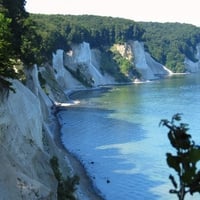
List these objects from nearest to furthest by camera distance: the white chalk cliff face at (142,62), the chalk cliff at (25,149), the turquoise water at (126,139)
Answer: the chalk cliff at (25,149)
the turquoise water at (126,139)
the white chalk cliff face at (142,62)

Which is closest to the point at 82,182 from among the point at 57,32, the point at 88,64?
the point at 57,32

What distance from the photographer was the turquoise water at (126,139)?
3631 centimetres

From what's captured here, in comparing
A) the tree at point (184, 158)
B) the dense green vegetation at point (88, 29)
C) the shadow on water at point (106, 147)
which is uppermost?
the dense green vegetation at point (88, 29)

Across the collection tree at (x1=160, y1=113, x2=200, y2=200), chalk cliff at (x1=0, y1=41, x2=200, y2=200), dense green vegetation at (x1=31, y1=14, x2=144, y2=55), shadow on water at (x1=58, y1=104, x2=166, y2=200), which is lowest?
shadow on water at (x1=58, y1=104, x2=166, y2=200)

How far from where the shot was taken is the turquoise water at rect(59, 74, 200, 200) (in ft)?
119

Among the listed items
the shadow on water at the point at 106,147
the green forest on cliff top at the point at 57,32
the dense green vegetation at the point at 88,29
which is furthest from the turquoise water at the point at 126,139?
the dense green vegetation at the point at 88,29

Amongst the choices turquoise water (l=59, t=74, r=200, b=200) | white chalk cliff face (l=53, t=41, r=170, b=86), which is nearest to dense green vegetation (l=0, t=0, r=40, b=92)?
turquoise water (l=59, t=74, r=200, b=200)

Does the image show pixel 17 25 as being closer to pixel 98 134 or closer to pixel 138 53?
pixel 98 134

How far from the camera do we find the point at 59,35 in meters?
124

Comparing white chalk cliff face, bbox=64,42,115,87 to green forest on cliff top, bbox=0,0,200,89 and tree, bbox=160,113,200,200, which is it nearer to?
green forest on cliff top, bbox=0,0,200,89

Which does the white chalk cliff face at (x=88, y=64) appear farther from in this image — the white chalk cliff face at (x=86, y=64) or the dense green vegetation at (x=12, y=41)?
the dense green vegetation at (x=12, y=41)

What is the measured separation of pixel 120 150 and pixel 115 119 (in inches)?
795

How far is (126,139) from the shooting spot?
5391 centimetres

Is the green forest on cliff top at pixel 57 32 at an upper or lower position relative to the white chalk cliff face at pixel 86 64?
upper
